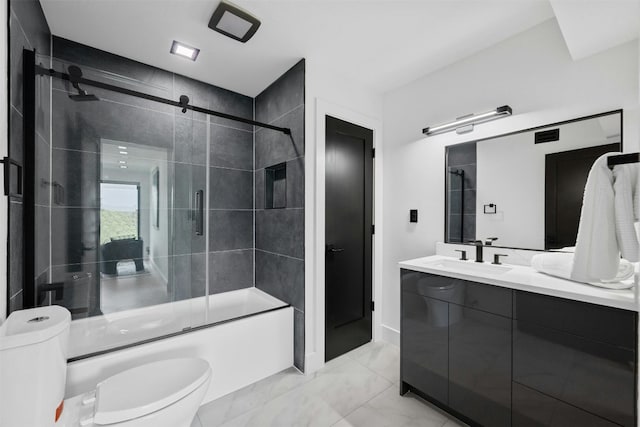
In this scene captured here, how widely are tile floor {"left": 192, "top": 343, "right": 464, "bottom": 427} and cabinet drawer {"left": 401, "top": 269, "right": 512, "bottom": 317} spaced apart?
75 cm

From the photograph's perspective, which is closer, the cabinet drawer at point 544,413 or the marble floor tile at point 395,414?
the cabinet drawer at point 544,413

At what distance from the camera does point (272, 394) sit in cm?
192

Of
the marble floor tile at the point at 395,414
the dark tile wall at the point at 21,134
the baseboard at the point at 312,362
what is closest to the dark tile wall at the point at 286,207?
the baseboard at the point at 312,362

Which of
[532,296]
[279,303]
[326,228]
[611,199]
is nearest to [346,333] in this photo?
[279,303]

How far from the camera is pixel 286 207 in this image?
94.8 inches

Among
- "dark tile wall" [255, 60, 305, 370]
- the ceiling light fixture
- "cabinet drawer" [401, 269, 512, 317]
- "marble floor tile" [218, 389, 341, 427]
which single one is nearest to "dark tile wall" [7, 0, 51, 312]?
the ceiling light fixture

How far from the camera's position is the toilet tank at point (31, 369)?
3.07 ft

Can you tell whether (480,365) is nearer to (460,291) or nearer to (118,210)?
(460,291)

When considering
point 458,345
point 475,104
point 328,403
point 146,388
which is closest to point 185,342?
point 146,388

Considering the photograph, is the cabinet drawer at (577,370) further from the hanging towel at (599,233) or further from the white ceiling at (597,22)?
the white ceiling at (597,22)

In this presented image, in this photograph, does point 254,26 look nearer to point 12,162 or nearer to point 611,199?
point 12,162

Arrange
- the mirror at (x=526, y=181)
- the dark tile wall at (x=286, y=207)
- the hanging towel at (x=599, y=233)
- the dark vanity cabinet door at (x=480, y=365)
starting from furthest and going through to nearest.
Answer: the dark tile wall at (x=286, y=207) < the mirror at (x=526, y=181) < the dark vanity cabinet door at (x=480, y=365) < the hanging towel at (x=599, y=233)

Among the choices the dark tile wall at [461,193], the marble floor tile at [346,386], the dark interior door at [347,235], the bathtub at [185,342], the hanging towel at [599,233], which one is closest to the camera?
the hanging towel at [599,233]

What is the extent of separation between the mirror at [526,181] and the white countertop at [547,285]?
305 millimetres
